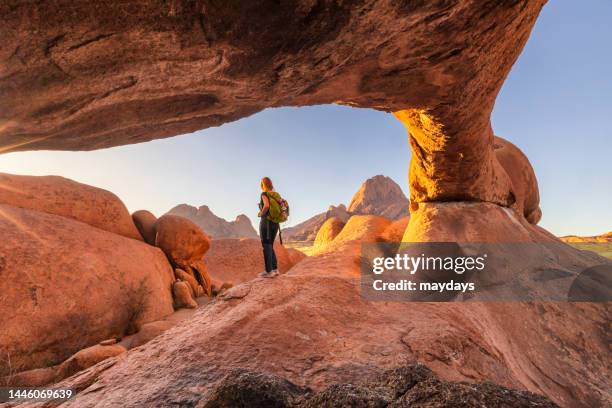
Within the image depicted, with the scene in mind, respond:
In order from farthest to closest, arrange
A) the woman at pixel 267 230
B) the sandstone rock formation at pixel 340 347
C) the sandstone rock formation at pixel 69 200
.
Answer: the sandstone rock formation at pixel 69 200 → the woman at pixel 267 230 → the sandstone rock formation at pixel 340 347

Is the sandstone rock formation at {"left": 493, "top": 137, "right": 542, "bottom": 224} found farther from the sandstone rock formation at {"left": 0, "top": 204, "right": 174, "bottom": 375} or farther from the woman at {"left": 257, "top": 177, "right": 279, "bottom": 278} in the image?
the sandstone rock formation at {"left": 0, "top": 204, "right": 174, "bottom": 375}

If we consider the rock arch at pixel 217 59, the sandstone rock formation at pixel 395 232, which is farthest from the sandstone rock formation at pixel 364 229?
the rock arch at pixel 217 59

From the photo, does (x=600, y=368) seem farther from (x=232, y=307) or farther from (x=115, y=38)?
(x=115, y=38)

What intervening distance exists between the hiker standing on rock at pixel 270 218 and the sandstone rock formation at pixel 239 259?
10.1 metres

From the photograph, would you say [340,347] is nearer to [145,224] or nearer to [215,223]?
[145,224]

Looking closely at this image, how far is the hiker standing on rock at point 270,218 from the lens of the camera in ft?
21.8

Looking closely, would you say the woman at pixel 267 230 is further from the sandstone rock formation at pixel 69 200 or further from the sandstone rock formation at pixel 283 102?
the sandstone rock formation at pixel 69 200

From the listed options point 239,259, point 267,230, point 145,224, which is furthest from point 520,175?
point 145,224

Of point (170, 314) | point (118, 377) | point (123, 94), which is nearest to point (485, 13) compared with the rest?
point (123, 94)

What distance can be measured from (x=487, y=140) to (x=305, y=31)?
8349mm

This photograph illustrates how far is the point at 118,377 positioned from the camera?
11.1 feet

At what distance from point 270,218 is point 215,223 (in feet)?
236

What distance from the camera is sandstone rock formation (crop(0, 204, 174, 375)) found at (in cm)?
613

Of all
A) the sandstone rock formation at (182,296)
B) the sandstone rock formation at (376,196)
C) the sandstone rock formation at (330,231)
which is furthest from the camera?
the sandstone rock formation at (376,196)
